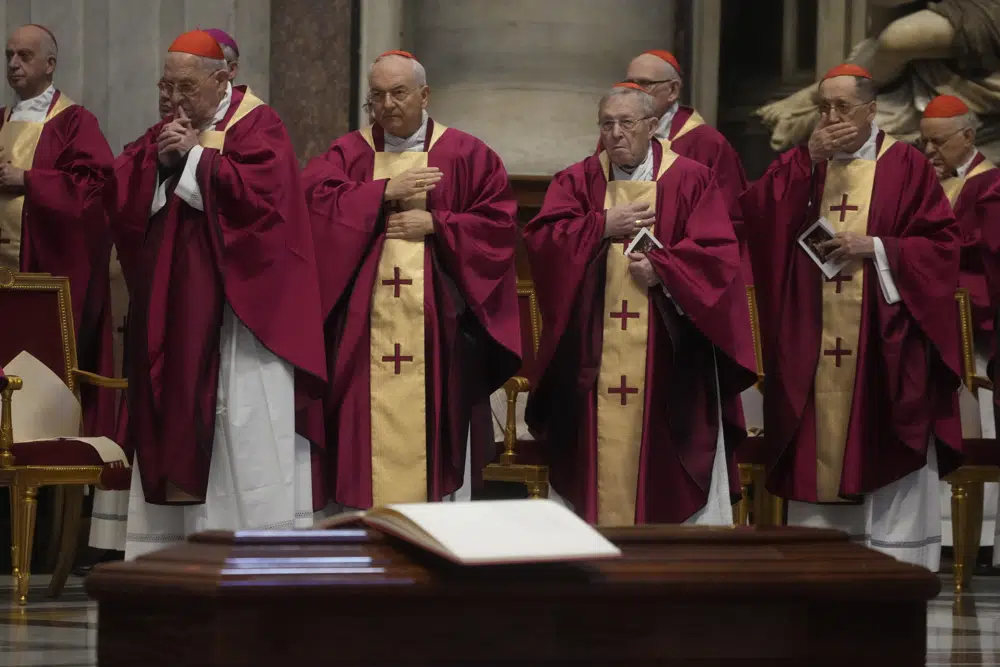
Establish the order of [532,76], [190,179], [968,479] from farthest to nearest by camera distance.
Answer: [532,76] < [968,479] < [190,179]

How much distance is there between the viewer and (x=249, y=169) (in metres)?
5.86

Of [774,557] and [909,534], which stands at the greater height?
[774,557]

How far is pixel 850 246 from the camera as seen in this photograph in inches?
263

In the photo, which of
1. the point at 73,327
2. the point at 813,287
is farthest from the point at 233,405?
the point at 813,287

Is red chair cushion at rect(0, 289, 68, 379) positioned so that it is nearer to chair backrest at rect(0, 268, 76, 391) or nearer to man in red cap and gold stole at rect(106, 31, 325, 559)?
chair backrest at rect(0, 268, 76, 391)

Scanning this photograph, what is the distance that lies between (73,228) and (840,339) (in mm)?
3592

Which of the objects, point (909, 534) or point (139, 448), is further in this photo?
point (909, 534)

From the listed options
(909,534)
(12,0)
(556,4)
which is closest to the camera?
(909,534)

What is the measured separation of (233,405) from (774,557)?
407 centimetres

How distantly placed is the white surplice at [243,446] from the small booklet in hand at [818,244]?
7.62 feet

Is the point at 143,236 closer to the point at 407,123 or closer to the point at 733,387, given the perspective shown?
the point at 407,123

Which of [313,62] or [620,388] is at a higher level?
[313,62]

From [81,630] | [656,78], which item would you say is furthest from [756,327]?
[81,630]

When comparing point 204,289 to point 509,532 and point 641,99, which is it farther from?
point 509,532
